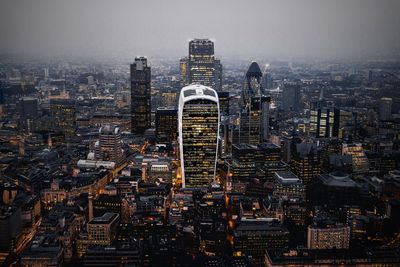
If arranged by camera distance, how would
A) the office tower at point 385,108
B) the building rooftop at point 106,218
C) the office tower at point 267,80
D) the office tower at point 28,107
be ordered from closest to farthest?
1. the building rooftop at point 106,218
2. the office tower at point 385,108
3. the office tower at point 28,107
4. the office tower at point 267,80

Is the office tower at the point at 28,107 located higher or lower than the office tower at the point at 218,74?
lower

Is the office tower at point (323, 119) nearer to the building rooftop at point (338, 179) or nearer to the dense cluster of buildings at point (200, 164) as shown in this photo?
the dense cluster of buildings at point (200, 164)

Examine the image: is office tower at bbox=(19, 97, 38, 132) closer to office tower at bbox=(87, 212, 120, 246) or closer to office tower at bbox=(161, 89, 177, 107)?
office tower at bbox=(161, 89, 177, 107)

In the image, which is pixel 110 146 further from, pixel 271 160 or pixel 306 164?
pixel 306 164

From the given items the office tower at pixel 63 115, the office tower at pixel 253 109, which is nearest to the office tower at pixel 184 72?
the office tower at pixel 253 109

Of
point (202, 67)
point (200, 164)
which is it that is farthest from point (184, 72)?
point (200, 164)

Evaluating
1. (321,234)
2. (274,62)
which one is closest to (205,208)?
(321,234)

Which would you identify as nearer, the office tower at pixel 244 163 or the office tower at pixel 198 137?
→ the office tower at pixel 198 137

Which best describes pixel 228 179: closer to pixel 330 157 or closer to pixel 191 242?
pixel 330 157
